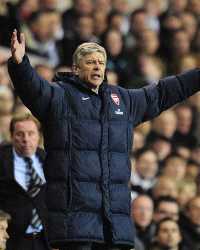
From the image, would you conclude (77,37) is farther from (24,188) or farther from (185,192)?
(24,188)

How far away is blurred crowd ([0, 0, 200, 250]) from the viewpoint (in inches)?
334

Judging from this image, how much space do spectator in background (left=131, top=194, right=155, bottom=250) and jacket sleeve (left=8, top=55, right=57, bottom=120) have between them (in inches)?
140

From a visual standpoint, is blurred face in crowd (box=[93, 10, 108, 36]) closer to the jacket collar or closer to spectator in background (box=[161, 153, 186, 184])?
spectator in background (box=[161, 153, 186, 184])

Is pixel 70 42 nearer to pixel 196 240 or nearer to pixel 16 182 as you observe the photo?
pixel 196 240

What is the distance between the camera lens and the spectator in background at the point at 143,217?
27.1 feet

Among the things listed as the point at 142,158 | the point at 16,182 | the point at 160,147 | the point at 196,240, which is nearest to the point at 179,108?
the point at 160,147

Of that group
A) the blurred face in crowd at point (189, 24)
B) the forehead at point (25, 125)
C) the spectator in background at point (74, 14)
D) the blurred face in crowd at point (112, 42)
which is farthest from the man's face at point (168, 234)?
the blurred face in crowd at point (189, 24)

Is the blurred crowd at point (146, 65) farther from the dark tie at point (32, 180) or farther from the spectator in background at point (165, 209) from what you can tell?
the dark tie at point (32, 180)

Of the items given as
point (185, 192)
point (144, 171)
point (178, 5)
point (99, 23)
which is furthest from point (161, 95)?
point (178, 5)

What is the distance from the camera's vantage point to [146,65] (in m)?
10.6

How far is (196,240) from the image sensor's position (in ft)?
28.5

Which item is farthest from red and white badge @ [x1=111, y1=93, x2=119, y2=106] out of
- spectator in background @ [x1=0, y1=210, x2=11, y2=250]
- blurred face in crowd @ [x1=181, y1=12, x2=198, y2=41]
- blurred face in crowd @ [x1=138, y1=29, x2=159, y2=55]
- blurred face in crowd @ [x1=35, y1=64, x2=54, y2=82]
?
blurred face in crowd @ [x1=181, y1=12, x2=198, y2=41]

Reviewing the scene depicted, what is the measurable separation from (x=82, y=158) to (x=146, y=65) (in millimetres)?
5886

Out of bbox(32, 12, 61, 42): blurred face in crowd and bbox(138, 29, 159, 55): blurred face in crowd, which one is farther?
bbox(138, 29, 159, 55): blurred face in crowd
